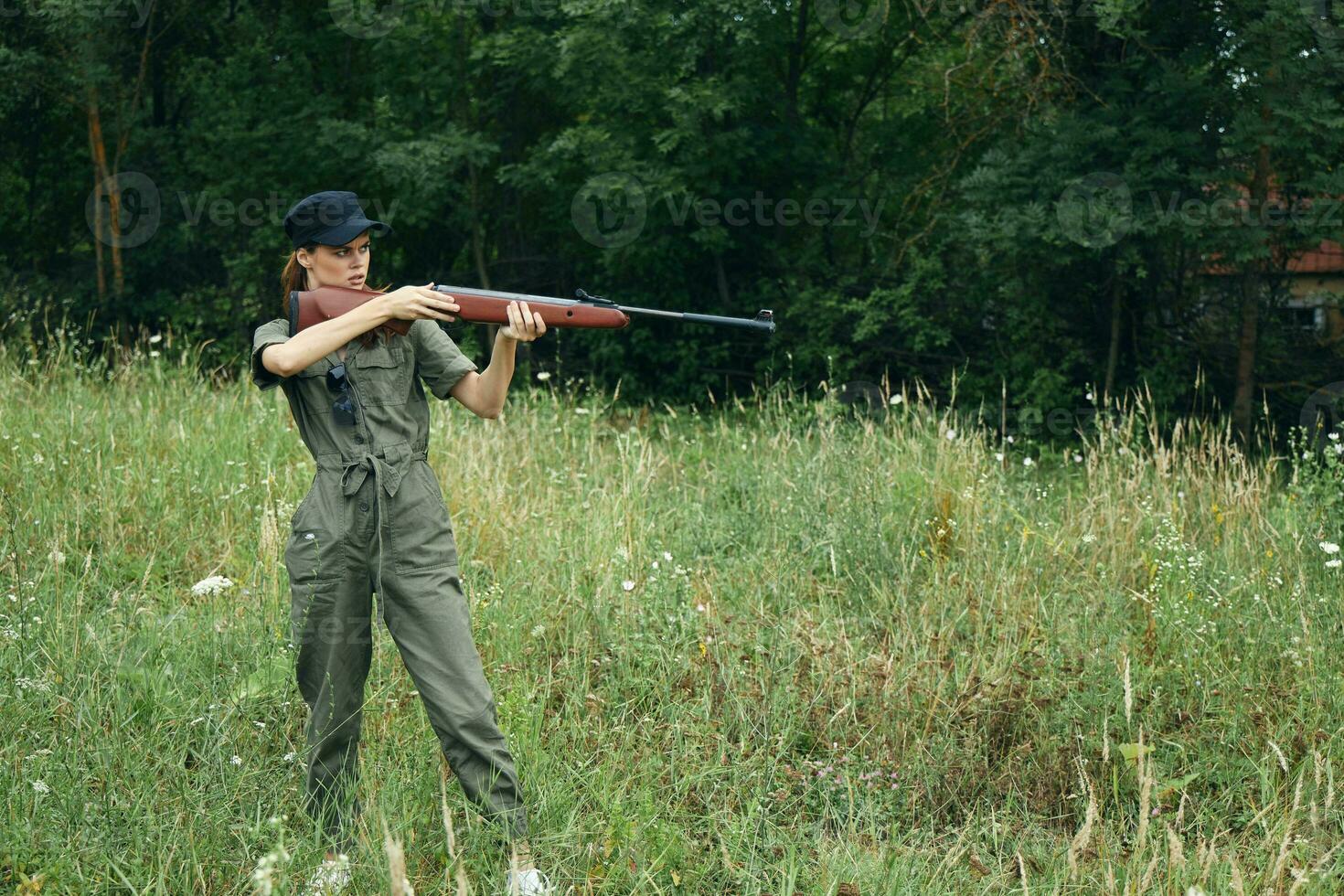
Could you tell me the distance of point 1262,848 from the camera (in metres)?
3.28

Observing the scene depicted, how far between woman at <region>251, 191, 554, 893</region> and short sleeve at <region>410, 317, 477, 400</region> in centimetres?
6

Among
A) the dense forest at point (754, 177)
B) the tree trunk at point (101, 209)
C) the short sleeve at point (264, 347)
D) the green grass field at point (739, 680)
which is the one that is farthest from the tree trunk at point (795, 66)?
the short sleeve at point (264, 347)

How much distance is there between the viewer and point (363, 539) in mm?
3139

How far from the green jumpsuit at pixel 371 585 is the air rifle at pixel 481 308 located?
10 cm

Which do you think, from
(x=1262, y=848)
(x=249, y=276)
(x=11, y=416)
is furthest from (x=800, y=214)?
(x=1262, y=848)

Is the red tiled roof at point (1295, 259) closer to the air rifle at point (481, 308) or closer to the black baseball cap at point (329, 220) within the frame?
the air rifle at point (481, 308)

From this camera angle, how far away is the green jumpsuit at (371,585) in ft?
10.2

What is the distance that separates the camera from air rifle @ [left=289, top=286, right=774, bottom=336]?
10.6 ft

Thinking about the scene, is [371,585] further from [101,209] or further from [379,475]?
[101,209]

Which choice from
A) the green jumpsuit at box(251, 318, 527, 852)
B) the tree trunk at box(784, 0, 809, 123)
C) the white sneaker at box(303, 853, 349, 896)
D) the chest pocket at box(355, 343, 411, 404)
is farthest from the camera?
the tree trunk at box(784, 0, 809, 123)

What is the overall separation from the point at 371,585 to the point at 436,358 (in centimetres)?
68

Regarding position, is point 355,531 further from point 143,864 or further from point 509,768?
point 143,864

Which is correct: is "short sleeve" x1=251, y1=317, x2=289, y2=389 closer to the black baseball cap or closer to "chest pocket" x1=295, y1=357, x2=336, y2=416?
"chest pocket" x1=295, y1=357, x2=336, y2=416

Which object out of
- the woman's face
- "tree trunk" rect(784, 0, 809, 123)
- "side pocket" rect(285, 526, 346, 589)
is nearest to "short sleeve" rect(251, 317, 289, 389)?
the woman's face
